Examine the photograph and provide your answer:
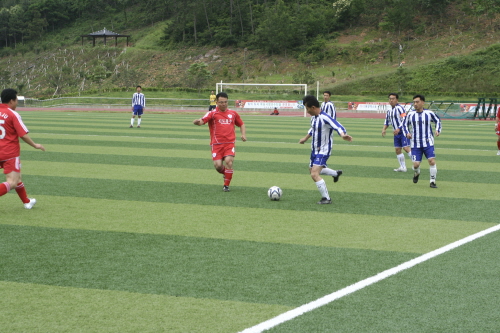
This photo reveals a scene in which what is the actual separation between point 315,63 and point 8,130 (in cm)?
7118

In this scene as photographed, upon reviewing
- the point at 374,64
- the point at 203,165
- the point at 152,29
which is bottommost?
the point at 203,165

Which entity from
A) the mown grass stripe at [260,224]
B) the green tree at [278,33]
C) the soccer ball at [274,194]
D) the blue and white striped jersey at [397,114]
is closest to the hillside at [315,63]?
the green tree at [278,33]

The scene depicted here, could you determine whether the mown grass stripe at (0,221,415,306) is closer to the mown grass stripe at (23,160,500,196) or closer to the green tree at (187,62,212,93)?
the mown grass stripe at (23,160,500,196)

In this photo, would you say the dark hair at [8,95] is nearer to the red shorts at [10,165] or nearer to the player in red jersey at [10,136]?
the player in red jersey at [10,136]

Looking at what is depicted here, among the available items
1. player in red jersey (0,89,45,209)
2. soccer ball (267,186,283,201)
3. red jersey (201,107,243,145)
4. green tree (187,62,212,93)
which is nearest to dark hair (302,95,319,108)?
soccer ball (267,186,283,201)

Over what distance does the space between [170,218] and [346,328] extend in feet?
15.2

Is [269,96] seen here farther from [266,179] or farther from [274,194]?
[274,194]

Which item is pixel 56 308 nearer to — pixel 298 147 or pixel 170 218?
pixel 170 218

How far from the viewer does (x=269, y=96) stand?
5000 cm

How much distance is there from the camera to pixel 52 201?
10.1 metres

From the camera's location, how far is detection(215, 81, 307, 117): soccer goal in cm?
4767

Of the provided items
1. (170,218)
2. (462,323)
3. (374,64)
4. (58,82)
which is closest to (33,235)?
(170,218)

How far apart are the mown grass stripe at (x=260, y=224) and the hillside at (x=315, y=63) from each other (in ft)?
164

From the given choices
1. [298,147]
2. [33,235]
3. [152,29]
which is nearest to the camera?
[33,235]
